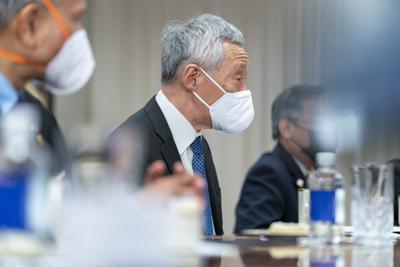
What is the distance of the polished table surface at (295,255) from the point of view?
5.53 feet

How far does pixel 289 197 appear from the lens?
2.90 meters

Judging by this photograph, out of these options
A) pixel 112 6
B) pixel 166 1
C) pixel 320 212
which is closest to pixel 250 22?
pixel 166 1

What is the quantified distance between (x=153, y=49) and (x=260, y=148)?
82 cm

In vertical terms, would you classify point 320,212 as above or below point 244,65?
below

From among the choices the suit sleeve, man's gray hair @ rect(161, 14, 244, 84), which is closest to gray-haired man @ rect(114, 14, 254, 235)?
man's gray hair @ rect(161, 14, 244, 84)

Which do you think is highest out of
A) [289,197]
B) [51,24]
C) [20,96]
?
[51,24]

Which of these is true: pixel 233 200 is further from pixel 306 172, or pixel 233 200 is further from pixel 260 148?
pixel 306 172

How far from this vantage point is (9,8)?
1.60 metres

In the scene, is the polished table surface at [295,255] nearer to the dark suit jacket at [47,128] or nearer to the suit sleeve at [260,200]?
the dark suit jacket at [47,128]

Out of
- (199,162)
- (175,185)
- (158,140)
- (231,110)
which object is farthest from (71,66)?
(231,110)

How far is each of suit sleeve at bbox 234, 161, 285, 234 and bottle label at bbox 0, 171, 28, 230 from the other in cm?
163

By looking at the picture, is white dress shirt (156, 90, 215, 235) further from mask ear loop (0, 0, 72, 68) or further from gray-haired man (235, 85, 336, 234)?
mask ear loop (0, 0, 72, 68)

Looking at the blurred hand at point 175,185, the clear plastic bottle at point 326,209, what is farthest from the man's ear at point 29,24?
the clear plastic bottle at point 326,209

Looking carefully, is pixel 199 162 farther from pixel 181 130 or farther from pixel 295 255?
pixel 295 255
